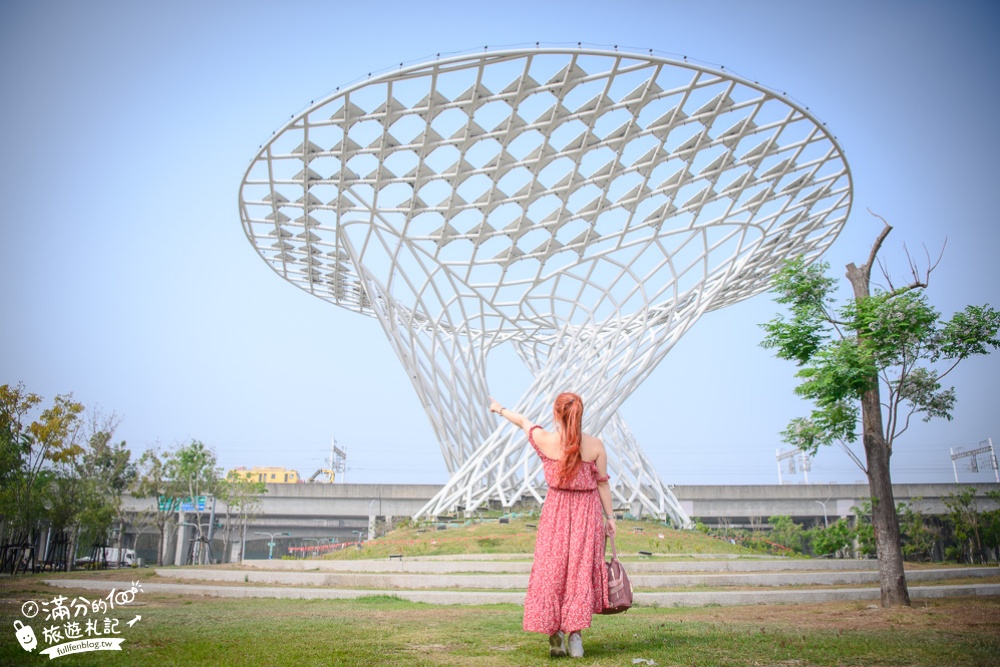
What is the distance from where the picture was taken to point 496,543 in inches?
952

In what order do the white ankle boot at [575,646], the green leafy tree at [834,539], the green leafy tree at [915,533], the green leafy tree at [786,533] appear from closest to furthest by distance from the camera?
the white ankle boot at [575,646] < the green leafy tree at [834,539] < the green leafy tree at [915,533] < the green leafy tree at [786,533]

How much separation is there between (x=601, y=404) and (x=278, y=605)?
2229 centimetres

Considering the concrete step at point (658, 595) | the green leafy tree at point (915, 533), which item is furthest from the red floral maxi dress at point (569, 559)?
the green leafy tree at point (915, 533)

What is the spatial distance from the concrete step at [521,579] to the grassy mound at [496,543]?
201 inches

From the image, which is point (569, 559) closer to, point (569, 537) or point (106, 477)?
point (569, 537)

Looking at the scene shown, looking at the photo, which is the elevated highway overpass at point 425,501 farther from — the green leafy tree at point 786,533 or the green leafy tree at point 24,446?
the green leafy tree at point 24,446

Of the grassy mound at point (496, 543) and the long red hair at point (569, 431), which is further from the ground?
the long red hair at point (569, 431)

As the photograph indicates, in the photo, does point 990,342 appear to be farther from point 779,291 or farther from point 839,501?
point 839,501

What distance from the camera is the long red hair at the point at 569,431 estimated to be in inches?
247

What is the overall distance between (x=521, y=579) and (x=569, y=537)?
1022 centimetres

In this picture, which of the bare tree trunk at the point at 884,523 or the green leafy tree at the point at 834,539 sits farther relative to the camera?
the green leafy tree at the point at 834,539

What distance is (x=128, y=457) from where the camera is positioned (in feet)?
132

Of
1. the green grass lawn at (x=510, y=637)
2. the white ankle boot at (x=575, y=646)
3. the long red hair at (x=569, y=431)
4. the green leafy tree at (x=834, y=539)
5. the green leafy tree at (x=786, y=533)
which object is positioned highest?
the long red hair at (x=569, y=431)

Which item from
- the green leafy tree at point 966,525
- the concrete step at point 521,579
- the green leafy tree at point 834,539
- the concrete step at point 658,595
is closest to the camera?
the concrete step at point 658,595
